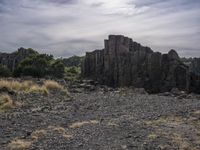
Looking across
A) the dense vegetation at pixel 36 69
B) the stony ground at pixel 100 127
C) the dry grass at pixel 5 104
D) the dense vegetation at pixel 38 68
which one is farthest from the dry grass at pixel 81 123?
the dense vegetation at pixel 38 68

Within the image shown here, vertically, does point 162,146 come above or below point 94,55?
below

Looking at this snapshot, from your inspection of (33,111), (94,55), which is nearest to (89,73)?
(94,55)

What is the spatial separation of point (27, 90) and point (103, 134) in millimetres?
17614

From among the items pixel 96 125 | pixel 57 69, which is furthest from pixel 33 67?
Result: pixel 96 125

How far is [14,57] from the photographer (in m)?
106

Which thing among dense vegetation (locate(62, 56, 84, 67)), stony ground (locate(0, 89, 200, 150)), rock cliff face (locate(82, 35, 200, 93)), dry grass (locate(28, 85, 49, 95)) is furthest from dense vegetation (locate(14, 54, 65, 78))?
dense vegetation (locate(62, 56, 84, 67))

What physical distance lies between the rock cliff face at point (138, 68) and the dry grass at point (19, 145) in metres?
37.6

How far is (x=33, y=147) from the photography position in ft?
46.5

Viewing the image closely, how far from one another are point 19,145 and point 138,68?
4536cm

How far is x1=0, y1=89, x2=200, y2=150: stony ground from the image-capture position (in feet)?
47.7

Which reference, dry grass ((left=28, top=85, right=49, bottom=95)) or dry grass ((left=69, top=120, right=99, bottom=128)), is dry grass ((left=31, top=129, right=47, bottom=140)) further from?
dry grass ((left=28, top=85, right=49, bottom=95))

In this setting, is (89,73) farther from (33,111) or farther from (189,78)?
(33,111)

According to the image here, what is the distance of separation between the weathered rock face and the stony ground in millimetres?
74640

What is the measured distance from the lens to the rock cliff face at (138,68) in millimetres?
53438
